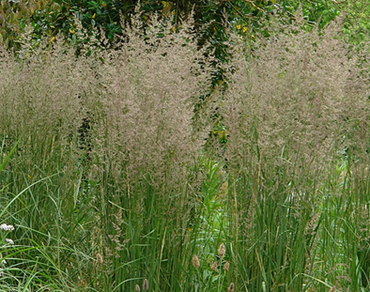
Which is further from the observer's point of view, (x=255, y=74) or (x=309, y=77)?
(x=255, y=74)

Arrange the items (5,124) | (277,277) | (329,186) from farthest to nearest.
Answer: (5,124)
(329,186)
(277,277)

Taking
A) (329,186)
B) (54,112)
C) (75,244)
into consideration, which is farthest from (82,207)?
(329,186)

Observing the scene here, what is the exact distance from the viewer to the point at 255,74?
3.13 m

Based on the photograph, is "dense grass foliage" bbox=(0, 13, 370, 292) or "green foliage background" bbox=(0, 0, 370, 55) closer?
"dense grass foliage" bbox=(0, 13, 370, 292)

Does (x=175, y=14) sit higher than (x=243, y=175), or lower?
higher

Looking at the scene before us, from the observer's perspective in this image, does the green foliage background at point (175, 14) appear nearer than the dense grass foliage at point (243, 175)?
No

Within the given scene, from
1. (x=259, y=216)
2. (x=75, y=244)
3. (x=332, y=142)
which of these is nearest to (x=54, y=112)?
(x=75, y=244)

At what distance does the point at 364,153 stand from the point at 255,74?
0.73m

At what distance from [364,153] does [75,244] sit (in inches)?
68.1

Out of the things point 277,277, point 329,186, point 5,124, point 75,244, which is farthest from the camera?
point 5,124

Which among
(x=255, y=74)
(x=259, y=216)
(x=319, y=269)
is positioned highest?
(x=255, y=74)

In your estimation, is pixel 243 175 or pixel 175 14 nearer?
pixel 243 175

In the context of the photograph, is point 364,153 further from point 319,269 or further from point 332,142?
point 319,269

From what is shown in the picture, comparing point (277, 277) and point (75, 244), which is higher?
point (277, 277)
